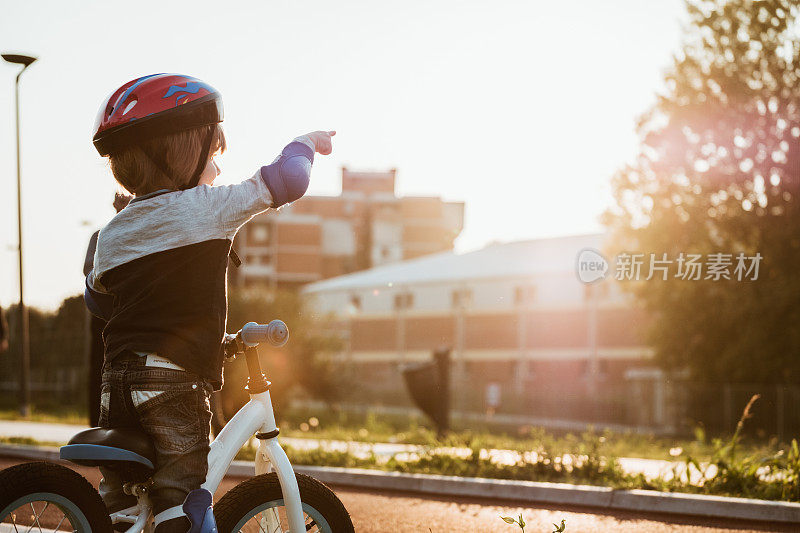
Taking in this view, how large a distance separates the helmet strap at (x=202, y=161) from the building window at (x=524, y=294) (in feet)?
176

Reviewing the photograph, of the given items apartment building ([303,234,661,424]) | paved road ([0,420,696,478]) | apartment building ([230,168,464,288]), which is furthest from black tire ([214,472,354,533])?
apartment building ([230,168,464,288])

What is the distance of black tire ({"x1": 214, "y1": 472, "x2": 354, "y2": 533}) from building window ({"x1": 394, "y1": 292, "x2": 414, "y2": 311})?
58139mm

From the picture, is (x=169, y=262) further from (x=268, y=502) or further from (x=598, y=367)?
(x=598, y=367)

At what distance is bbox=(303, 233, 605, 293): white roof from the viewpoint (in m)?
50.6

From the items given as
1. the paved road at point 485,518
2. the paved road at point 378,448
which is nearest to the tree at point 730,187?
the paved road at point 378,448

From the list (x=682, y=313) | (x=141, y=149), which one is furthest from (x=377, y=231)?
(x=141, y=149)

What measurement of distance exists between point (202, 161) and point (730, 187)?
25.2 m

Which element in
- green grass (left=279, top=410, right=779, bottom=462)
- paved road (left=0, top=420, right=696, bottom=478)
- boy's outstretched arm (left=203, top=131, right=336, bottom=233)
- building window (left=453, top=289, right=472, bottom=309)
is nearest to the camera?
boy's outstretched arm (left=203, top=131, right=336, bottom=233)

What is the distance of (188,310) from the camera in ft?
9.37

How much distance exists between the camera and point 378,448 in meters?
11.6

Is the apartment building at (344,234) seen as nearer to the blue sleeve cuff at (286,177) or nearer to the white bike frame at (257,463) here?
the white bike frame at (257,463)

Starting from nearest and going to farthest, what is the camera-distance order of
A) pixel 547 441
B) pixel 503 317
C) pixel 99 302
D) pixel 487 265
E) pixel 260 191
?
pixel 260 191
pixel 99 302
pixel 547 441
pixel 487 265
pixel 503 317

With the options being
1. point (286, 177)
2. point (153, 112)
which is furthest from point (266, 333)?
point (153, 112)

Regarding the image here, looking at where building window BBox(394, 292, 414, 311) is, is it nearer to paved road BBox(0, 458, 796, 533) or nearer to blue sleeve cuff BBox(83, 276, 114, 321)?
paved road BBox(0, 458, 796, 533)
